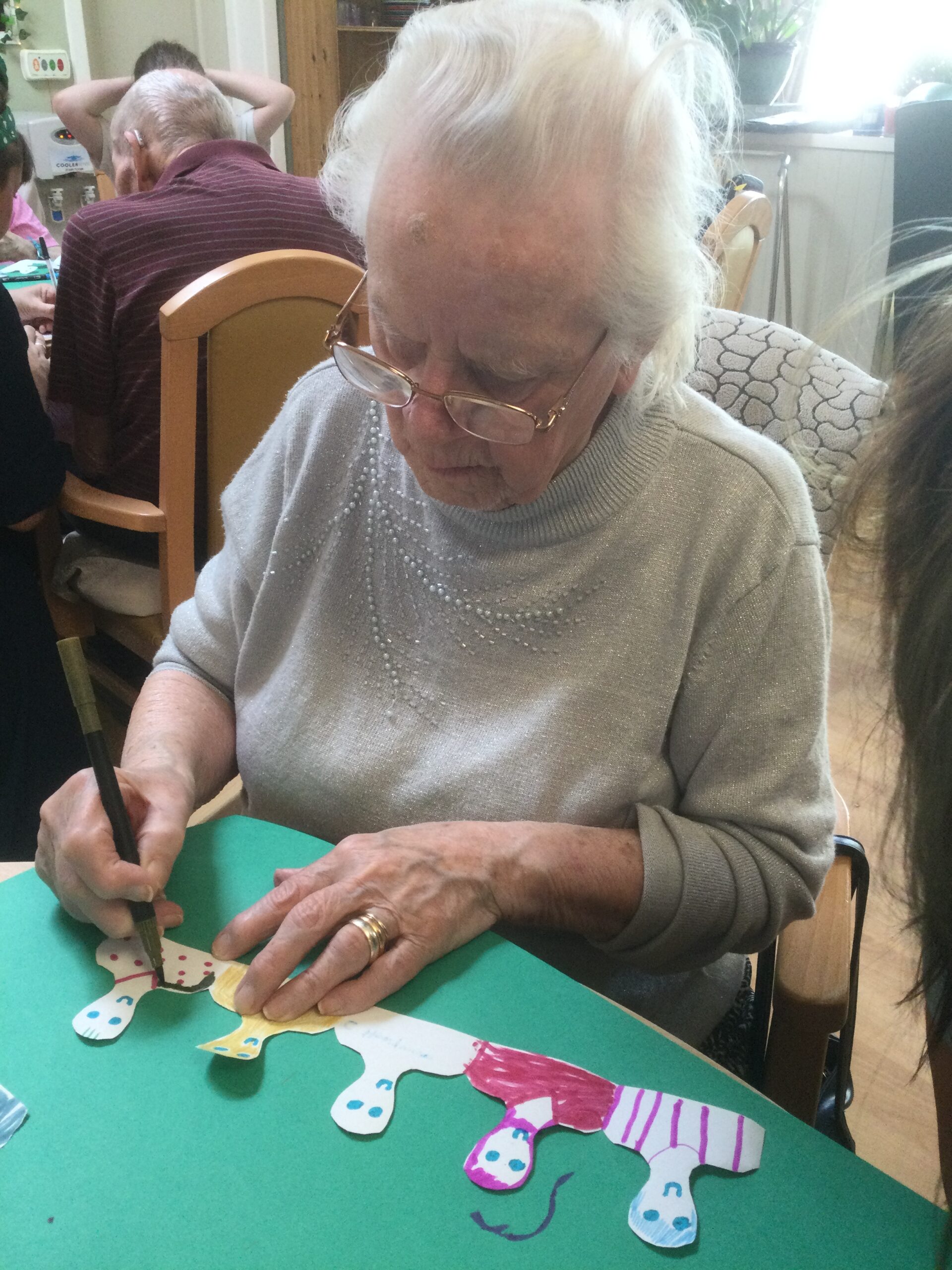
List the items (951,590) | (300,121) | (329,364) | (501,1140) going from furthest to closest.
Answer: (300,121), (329,364), (501,1140), (951,590)

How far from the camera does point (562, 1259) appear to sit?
0.58m

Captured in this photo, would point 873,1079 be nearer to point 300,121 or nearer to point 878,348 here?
point 878,348

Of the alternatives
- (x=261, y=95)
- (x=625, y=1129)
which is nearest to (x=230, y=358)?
(x=625, y=1129)

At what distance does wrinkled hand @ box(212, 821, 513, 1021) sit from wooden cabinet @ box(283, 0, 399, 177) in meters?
3.79

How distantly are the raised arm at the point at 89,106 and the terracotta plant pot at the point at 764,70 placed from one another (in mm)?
2199

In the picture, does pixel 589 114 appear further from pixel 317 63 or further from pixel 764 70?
pixel 317 63

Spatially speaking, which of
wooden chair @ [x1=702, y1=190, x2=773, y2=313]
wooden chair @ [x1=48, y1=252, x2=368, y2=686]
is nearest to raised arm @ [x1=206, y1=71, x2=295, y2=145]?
wooden chair @ [x1=48, y1=252, x2=368, y2=686]

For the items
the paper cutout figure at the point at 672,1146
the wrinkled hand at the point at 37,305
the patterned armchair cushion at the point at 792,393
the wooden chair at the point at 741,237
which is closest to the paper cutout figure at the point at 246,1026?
the paper cutout figure at the point at 672,1146

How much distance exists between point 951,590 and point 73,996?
0.64 metres

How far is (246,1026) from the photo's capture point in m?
0.72

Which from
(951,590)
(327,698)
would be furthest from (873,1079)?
(951,590)

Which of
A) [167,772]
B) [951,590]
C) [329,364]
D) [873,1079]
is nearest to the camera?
[951,590]

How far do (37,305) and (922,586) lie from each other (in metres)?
2.39

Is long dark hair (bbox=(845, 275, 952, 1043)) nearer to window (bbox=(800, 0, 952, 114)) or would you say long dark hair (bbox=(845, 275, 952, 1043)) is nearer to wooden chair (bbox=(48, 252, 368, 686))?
wooden chair (bbox=(48, 252, 368, 686))
